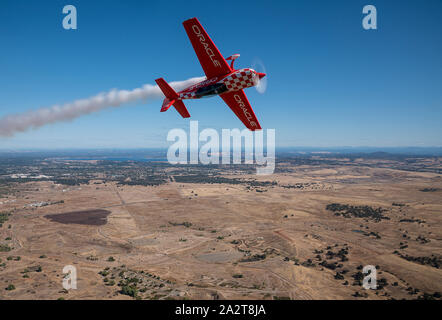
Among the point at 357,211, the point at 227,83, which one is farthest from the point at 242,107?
the point at 357,211

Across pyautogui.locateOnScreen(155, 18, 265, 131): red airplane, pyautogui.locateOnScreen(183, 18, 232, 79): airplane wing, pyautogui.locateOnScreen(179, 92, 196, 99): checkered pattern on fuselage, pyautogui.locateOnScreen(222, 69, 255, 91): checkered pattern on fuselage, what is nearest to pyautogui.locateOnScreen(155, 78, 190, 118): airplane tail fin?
pyautogui.locateOnScreen(155, 18, 265, 131): red airplane

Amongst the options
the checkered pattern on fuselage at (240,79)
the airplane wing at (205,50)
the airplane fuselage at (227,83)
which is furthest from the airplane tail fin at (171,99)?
the checkered pattern on fuselage at (240,79)

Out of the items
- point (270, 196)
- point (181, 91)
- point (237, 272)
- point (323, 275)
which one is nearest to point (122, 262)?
point (237, 272)

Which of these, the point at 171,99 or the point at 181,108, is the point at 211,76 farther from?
the point at 171,99

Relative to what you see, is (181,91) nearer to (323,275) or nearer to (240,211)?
(323,275)
